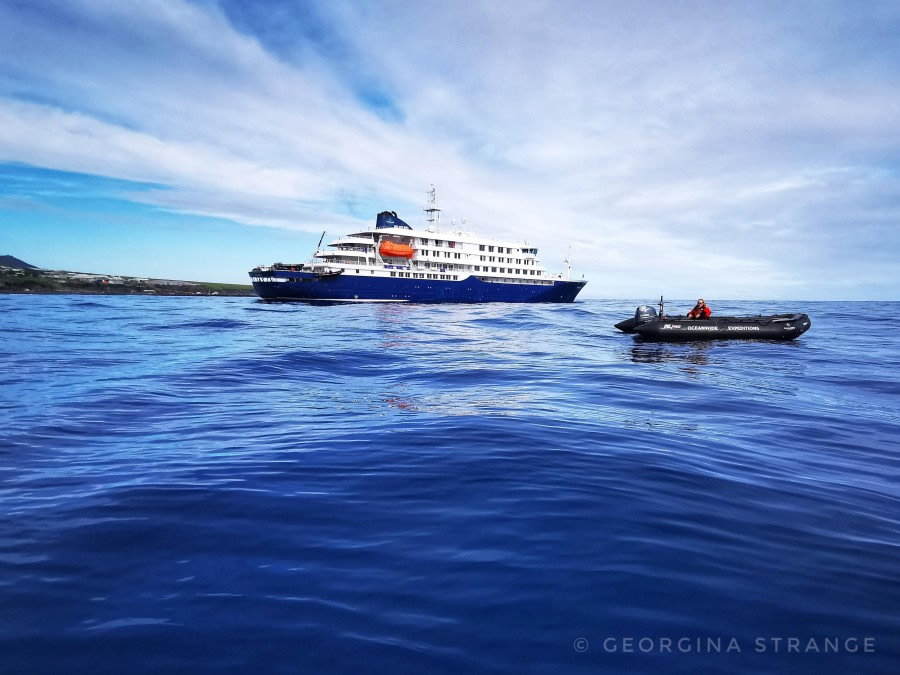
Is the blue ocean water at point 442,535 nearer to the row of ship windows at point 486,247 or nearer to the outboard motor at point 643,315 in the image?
the outboard motor at point 643,315

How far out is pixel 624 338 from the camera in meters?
25.5

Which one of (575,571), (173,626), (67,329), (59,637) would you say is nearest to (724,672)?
(575,571)

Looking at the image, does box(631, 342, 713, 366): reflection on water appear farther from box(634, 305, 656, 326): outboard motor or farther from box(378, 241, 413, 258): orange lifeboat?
box(378, 241, 413, 258): orange lifeboat

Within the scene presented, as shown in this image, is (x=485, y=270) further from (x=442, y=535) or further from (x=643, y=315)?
(x=442, y=535)

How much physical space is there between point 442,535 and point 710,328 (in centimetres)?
2287

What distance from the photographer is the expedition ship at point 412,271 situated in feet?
175

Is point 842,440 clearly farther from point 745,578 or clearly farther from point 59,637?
point 59,637

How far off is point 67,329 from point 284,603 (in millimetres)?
28939

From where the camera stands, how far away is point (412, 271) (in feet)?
194

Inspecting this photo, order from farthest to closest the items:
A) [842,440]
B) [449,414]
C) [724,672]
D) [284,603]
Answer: [449,414], [842,440], [284,603], [724,672]

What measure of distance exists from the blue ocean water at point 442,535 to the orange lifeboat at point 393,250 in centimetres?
4916

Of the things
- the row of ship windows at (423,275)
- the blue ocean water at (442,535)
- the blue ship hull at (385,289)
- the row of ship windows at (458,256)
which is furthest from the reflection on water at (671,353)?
the row of ship windows at (458,256)

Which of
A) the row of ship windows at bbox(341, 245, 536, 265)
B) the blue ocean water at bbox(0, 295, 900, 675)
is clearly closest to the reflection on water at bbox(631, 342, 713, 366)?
the blue ocean water at bbox(0, 295, 900, 675)

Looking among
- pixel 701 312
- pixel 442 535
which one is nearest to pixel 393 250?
pixel 701 312
